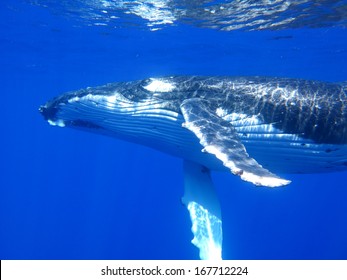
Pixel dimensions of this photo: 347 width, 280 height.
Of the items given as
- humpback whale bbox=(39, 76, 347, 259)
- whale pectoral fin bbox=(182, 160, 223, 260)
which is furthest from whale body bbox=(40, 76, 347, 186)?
whale pectoral fin bbox=(182, 160, 223, 260)

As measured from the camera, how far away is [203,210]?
8.46 metres

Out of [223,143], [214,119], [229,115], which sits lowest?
[223,143]

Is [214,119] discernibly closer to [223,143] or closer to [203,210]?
[223,143]

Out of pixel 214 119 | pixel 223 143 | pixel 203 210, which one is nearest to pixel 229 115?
pixel 214 119

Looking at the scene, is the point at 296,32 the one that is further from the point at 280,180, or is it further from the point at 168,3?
the point at 280,180

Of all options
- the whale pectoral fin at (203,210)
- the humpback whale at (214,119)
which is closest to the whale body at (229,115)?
the humpback whale at (214,119)

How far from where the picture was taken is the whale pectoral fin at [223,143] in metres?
4.44

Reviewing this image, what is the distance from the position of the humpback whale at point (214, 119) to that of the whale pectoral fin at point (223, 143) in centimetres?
4

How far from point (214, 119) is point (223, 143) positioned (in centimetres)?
107

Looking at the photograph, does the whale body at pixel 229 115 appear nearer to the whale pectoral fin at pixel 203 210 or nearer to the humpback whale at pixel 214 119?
the humpback whale at pixel 214 119

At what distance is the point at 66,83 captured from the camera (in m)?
50.8

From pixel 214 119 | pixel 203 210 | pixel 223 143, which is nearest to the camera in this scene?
pixel 223 143

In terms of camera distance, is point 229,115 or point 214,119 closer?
point 214,119

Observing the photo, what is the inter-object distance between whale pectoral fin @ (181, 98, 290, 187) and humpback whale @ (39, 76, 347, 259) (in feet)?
0.13
